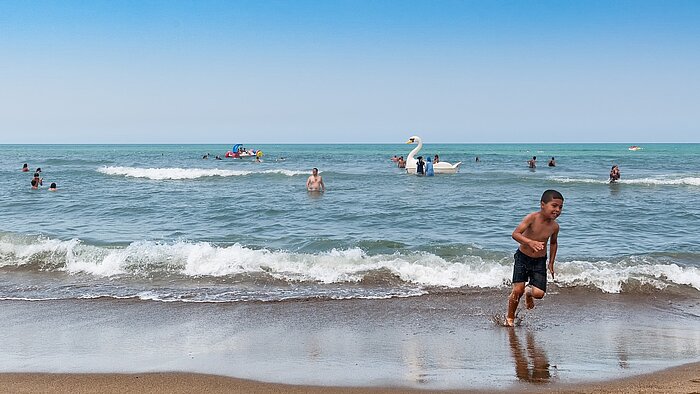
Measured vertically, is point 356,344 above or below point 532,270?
below

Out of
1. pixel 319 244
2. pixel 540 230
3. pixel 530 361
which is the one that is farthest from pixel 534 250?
pixel 319 244

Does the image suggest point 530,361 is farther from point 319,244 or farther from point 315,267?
point 319,244

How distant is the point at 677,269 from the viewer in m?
8.22

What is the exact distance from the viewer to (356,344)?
17.9 ft

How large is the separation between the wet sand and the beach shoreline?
0.02 metres

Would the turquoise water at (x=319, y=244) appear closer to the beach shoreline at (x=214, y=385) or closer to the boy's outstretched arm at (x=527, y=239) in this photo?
the boy's outstretched arm at (x=527, y=239)

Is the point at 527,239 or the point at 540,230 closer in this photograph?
the point at 527,239

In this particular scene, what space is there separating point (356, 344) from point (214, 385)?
1557 millimetres

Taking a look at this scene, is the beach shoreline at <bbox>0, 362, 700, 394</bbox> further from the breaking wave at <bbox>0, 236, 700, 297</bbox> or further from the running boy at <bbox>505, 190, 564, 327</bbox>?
the breaking wave at <bbox>0, 236, 700, 297</bbox>

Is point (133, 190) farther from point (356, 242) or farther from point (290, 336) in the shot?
point (290, 336)

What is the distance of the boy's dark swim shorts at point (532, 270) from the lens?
573 cm

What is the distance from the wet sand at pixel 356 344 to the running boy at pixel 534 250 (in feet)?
1.37

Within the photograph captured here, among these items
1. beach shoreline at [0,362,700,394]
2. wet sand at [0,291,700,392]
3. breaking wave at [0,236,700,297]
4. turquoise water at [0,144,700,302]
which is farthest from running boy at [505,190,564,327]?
breaking wave at [0,236,700,297]

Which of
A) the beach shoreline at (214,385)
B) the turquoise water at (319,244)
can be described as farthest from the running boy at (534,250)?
the turquoise water at (319,244)
